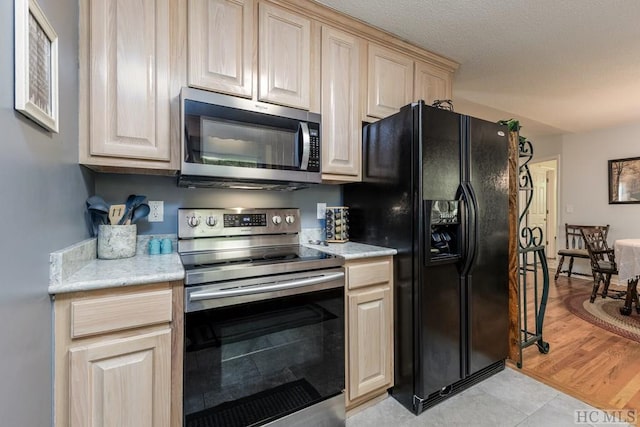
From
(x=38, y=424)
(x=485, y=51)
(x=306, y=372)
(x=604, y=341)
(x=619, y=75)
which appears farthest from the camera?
(x=619, y=75)

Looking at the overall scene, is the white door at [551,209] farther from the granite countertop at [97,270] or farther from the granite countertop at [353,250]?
the granite countertop at [97,270]

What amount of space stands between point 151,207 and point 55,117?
2.29 feet

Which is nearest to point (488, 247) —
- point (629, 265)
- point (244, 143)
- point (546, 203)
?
point (244, 143)

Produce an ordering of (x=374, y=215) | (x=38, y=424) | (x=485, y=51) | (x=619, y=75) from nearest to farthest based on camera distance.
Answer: (x=38, y=424)
(x=374, y=215)
(x=485, y=51)
(x=619, y=75)

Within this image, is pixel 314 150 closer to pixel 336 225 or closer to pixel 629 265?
pixel 336 225

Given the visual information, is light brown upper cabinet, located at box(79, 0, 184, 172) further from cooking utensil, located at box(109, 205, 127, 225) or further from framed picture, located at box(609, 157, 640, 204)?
framed picture, located at box(609, 157, 640, 204)

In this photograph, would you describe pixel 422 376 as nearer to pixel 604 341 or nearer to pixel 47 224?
pixel 47 224

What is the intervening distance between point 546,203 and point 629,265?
3628 mm

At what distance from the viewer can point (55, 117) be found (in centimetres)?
99

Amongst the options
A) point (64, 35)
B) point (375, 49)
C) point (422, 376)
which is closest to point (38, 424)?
point (64, 35)

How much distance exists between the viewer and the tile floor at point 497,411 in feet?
5.06

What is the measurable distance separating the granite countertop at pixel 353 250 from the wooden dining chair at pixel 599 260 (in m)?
3.27

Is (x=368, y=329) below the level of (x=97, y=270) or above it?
below

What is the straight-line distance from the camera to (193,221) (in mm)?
1656
